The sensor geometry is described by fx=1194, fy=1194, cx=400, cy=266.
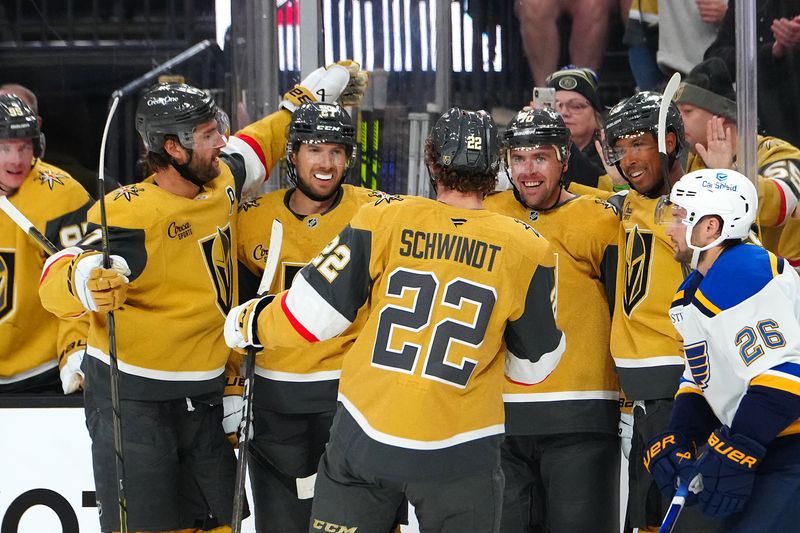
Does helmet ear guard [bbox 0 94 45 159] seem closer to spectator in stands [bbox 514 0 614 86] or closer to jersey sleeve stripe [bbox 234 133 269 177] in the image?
jersey sleeve stripe [bbox 234 133 269 177]

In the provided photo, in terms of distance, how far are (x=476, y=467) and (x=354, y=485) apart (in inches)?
9.9

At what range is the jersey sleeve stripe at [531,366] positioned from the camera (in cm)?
256

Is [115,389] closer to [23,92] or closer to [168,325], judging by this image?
[168,325]

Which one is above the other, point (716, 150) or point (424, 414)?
point (716, 150)

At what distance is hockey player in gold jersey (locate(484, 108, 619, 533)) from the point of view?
3.09 meters

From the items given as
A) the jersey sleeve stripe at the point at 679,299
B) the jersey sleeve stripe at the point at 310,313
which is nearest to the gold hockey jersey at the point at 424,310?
the jersey sleeve stripe at the point at 310,313

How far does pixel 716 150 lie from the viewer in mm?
3248

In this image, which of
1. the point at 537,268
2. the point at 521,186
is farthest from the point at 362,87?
the point at 537,268

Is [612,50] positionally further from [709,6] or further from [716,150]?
[716,150]

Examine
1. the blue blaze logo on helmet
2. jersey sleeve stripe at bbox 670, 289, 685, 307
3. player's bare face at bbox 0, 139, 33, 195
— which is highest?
the blue blaze logo on helmet

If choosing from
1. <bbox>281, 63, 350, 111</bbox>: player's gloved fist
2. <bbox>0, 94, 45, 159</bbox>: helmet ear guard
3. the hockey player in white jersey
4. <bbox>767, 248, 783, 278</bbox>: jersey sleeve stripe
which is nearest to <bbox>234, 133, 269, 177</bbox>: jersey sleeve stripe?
<bbox>281, 63, 350, 111</bbox>: player's gloved fist

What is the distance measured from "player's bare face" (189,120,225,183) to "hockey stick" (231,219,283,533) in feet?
0.76

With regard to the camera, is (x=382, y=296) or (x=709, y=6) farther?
(x=709, y=6)

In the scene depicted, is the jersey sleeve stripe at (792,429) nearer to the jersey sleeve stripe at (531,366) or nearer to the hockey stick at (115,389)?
the jersey sleeve stripe at (531,366)
